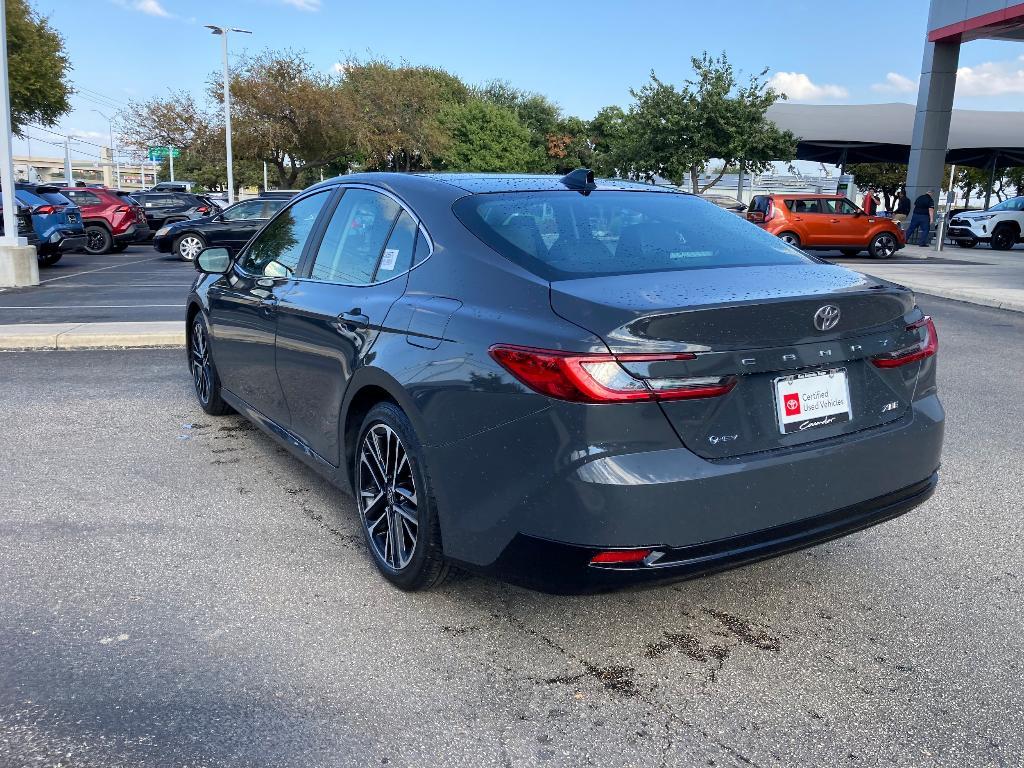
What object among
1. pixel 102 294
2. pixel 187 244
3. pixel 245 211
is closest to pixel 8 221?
pixel 102 294

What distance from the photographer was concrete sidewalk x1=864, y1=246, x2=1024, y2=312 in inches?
540

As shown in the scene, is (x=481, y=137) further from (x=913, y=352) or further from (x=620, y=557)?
(x=620, y=557)

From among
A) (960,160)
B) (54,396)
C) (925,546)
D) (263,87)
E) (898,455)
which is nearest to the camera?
(898,455)

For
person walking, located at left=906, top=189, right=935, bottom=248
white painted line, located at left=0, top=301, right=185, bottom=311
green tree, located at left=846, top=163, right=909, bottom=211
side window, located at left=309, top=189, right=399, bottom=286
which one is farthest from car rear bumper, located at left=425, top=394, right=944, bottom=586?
green tree, located at left=846, top=163, right=909, bottom=211

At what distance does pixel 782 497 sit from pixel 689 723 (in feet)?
2.42

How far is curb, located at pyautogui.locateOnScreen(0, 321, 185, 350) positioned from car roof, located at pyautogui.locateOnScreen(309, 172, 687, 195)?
17.3 ft

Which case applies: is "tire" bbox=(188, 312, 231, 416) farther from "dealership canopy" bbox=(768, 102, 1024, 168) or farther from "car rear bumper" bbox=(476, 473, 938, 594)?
"dealership canopy" bbox=(768, 102, 1024, 168)

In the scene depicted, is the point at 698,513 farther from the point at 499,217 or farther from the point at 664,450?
the point at 499,217

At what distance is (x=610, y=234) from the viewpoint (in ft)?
11.3

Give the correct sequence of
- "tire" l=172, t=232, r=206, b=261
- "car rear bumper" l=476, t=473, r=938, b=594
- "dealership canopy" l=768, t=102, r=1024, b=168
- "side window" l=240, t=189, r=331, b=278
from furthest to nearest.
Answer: "dealership canopy" l=768, t=102, r=1024, b=168 < "tire" l=172, t=232, r=206, b=261 < "side window" l=240, t=189, r=331, b=278 < "car rear bumper" l=476, t=473, r=938, b=594

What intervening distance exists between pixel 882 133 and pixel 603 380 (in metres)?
50.7

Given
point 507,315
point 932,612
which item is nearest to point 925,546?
point 932,612

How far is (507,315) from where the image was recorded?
2.77 metres

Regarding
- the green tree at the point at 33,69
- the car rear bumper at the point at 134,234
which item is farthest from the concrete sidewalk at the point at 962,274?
the green tree at the point at 33,69
